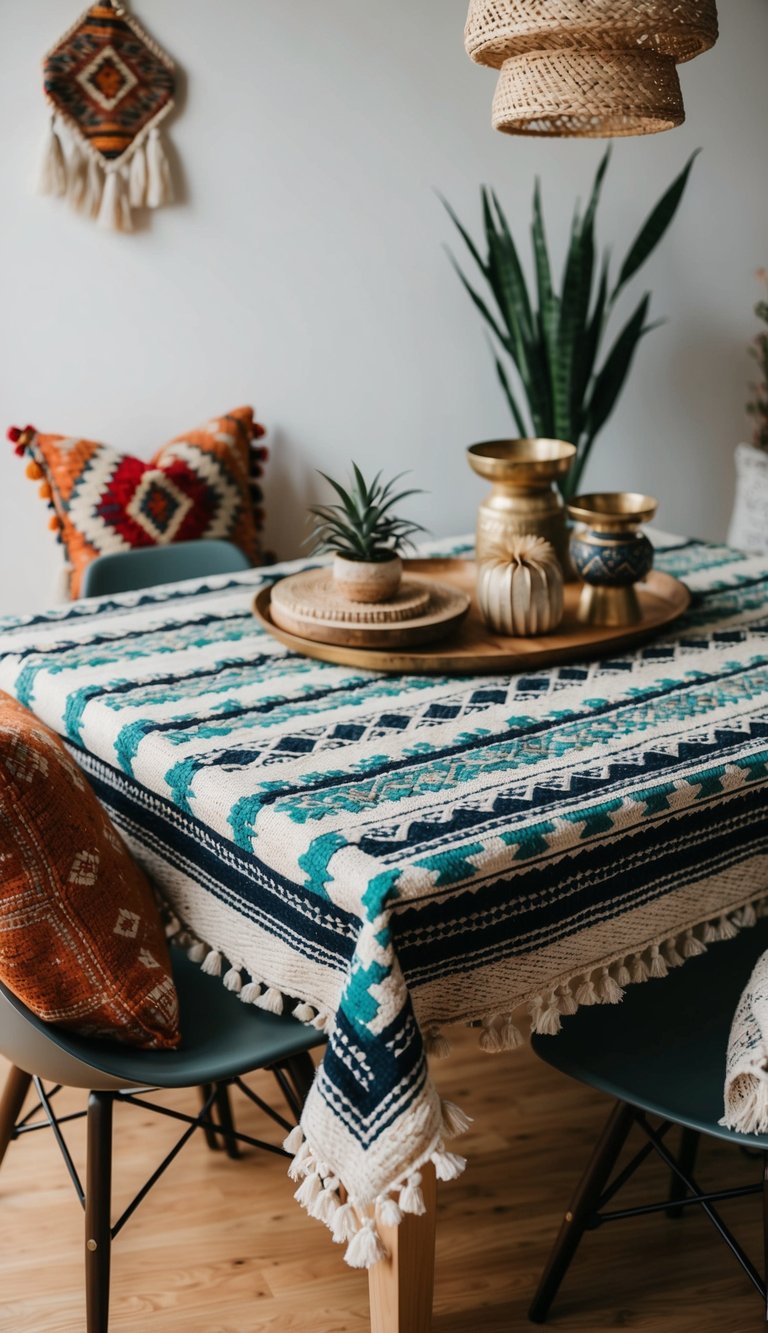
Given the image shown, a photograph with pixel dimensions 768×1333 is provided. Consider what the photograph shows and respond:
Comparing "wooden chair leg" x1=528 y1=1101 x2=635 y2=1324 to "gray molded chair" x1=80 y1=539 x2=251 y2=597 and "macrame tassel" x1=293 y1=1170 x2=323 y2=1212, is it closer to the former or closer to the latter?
"macrame tassel" x1=293 y1=1170 x2=323 y2=1212

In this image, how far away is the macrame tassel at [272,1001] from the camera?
142 centimetres

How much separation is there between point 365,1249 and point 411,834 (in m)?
0.40

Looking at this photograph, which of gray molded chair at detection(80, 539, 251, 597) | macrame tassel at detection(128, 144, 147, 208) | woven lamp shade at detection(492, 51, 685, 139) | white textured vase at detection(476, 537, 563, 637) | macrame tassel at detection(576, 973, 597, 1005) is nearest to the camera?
macrame tassel at detection(576, 973, 597, 1005)

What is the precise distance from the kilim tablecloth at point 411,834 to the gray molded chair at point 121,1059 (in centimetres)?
6

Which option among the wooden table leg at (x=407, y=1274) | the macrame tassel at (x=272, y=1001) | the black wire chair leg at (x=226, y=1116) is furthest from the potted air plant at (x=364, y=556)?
the wooden table leg at (x=407, y=1274)

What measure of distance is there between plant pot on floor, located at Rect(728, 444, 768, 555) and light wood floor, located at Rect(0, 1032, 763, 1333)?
1.89 meters

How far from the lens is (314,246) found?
3.29 m

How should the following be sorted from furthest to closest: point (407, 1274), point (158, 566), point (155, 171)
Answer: point (155, 171)
point (158, 566)
point (407, 1274)

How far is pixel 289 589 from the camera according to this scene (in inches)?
79.2

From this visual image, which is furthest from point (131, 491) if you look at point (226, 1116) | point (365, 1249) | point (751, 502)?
point (365, 1249)

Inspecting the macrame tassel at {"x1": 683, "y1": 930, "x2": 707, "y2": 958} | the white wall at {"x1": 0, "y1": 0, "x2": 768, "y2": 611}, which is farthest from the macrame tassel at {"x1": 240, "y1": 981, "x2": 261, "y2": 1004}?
the white wall at {"x1": 0, "y1": 0, "x2": 768, "y2": 611}

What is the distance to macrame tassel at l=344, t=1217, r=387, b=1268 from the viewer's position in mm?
1198

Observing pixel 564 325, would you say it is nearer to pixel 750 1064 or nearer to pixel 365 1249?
pixel 750 1064

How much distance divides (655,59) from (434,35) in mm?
1863
